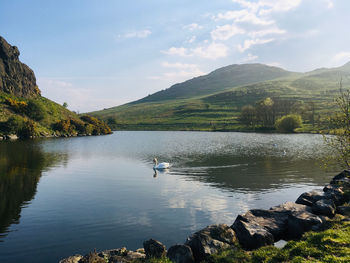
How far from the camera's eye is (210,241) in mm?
15180

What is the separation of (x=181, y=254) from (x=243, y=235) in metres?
4.44

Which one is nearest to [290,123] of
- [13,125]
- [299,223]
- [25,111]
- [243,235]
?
[13,125]

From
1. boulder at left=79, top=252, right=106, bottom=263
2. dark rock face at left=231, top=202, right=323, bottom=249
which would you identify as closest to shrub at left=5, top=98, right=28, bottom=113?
boulder at left=79, top=252, right=106, bottom=263

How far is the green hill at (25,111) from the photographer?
12938 centimetres

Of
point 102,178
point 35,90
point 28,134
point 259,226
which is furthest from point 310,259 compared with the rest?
point 35,90

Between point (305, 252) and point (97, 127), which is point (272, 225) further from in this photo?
point (97, 127)

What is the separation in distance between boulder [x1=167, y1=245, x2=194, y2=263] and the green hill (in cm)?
13143

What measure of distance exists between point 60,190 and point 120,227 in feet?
52.8

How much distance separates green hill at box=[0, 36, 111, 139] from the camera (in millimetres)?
129375

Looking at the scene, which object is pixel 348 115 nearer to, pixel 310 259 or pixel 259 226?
pixel 259 226

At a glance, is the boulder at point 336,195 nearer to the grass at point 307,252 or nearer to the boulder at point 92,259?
the grass at point 307,252

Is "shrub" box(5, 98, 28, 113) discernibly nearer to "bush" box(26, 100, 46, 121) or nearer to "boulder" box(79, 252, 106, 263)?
"bush" box(26, 100, 46, 121)

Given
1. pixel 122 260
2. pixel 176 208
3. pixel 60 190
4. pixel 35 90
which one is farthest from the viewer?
pixel 35 90

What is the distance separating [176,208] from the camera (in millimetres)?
25797
